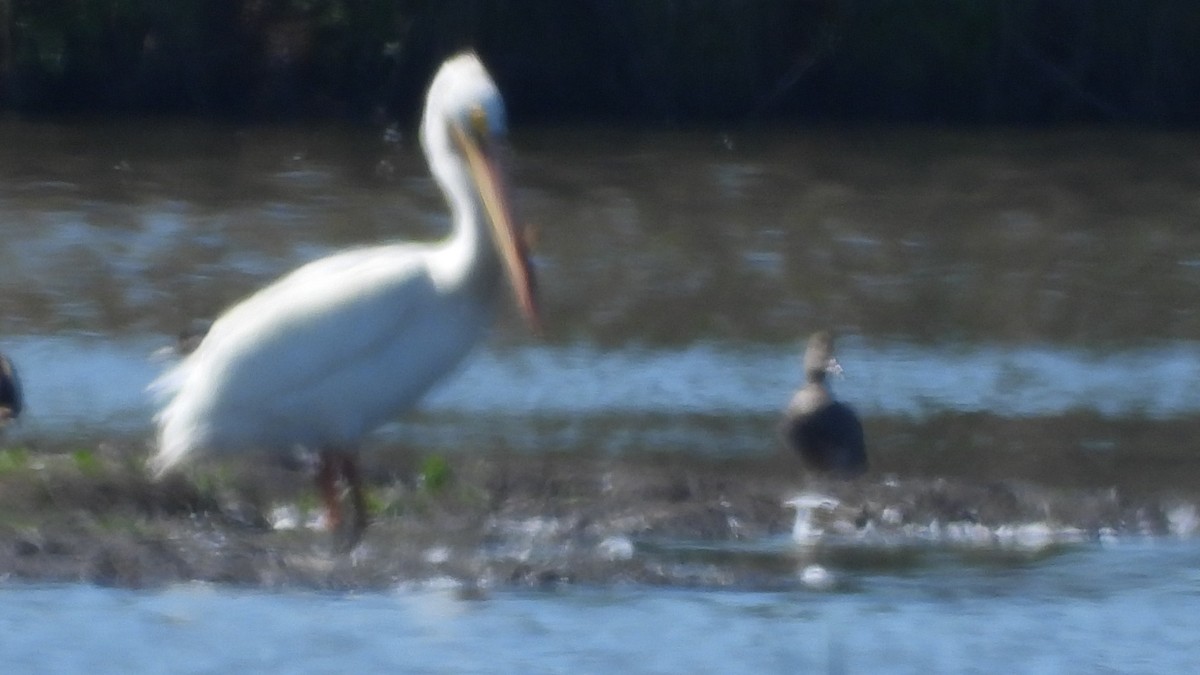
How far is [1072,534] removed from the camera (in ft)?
29.8

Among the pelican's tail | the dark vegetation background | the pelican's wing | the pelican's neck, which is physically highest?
the pelican's neck

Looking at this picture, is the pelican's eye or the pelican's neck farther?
the pelican's eye

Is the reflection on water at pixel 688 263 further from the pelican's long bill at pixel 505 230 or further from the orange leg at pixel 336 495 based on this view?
the pelican's long bill at pixel 505 230

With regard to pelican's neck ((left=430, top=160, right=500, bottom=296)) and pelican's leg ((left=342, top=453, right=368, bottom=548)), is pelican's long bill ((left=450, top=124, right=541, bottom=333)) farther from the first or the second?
pelican's leg ((left=342, top=453, right=368, bottom=548))

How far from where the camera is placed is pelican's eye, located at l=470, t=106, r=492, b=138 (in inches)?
325

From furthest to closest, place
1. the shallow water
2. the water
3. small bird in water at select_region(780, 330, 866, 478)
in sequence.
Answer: small bird in water at select_region(780, 330, 866, 478) < the water < the shallow water

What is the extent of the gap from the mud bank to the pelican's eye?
1.33 meters

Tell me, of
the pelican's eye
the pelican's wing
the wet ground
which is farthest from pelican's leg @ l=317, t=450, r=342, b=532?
the pelican's eye

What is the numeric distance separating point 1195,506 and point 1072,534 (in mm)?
618

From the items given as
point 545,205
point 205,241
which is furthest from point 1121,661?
point 545,205

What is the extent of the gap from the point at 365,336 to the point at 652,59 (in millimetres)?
23002

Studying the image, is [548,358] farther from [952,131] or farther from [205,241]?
[952,131]

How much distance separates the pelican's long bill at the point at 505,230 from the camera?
8.09 meters

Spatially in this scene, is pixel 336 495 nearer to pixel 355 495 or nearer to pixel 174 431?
pixel 355 495
